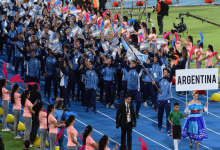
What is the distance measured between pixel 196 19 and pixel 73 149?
81.5ft

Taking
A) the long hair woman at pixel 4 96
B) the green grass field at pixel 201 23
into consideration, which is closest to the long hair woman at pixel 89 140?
the long hair woman at pixel 4 96

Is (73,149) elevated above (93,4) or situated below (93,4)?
below

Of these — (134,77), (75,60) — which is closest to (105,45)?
(75,60)

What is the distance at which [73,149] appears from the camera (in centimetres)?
1241

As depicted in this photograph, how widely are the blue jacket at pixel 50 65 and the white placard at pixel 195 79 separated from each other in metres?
4.74

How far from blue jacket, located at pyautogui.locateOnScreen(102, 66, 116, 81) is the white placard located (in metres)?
3.14

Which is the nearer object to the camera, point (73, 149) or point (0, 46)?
point (73, 149)

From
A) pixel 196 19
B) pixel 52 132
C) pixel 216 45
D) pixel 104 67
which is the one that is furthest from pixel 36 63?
pixel 196 19

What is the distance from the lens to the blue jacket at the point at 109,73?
1782cm

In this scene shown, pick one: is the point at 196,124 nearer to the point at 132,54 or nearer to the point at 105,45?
the point at 132,54

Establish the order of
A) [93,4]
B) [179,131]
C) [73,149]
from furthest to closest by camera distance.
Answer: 1. [93,4]
2. [179,131]
3. [73,149]

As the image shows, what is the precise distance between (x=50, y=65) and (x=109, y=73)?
78.8 inches

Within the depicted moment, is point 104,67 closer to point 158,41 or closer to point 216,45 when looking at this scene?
point 158,41

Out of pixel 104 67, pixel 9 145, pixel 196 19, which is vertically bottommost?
pixel 9 145
